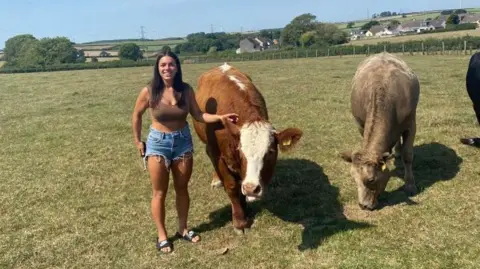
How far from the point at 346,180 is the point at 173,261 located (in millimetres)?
3572

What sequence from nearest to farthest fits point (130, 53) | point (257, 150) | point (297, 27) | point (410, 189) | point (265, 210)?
point (257, 150), point (265, 210), point (410, 189), point (130, 53), point (297, 27)

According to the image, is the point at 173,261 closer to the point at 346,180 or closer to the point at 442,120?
the point at 346,180

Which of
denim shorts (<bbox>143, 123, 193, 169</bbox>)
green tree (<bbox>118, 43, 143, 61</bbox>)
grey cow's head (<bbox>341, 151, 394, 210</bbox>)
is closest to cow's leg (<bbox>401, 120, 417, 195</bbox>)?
grey cow's head (<bbox>341, 151, 394, 210</bbox>)

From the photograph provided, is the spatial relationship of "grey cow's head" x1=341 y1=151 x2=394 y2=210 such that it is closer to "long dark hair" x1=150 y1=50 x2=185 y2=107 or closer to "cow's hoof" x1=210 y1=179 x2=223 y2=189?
"cow's hoof" x1=210 y1=179 x2=223 y2=189

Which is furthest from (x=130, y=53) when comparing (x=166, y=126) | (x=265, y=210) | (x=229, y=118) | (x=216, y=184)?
(x=229, y=118)

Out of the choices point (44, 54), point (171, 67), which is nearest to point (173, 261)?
point (171, 67)

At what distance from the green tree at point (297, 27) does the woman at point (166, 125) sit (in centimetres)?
10513

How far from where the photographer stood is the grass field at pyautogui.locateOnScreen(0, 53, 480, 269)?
531 cm

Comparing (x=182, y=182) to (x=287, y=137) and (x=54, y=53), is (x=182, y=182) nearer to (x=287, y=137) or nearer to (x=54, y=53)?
(x=287, y=137)

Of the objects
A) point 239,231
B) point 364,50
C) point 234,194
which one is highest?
point 364,50

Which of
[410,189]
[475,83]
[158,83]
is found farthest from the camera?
[475,83]

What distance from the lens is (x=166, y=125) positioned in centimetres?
534

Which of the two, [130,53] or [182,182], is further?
[130,53]

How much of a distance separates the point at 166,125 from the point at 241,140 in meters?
0.97
